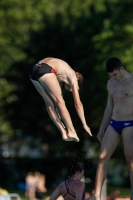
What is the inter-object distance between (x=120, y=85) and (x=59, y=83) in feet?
4.33

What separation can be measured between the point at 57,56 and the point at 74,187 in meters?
23.4

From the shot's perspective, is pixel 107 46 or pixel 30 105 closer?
pixel 107 46

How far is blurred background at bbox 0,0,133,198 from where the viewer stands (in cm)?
3162

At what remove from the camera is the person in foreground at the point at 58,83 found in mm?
12875

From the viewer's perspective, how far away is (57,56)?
3759 cm

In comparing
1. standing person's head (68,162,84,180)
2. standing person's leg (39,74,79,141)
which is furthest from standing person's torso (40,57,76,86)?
standing person's head (68,162,84,180)

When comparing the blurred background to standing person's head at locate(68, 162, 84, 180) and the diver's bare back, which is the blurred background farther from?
the diver's bare back

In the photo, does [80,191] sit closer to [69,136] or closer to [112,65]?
[69,136]

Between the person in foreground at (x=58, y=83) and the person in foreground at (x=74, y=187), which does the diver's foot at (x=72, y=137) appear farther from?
the person in foreground at (x=74, y=187)

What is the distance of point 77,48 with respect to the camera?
119 ft

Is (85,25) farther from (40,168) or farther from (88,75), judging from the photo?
(40,168)

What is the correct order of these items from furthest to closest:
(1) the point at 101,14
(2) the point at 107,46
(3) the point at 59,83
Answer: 1. (1) the point at 101,14
2. (2) the point at 107,46
3. (3) the point at 59,83

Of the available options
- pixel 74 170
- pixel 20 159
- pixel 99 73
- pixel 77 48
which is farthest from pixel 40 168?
pixel 74 170

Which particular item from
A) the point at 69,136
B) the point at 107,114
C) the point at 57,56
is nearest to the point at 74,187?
the point at 69,136
